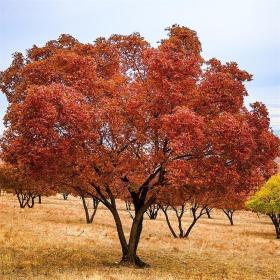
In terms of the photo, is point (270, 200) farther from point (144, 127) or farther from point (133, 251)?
point (144, 127)

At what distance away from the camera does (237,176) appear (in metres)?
19.1

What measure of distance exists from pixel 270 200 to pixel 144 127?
38237 mm

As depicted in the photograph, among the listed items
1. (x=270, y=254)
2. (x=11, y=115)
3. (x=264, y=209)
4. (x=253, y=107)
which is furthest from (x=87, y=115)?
(x=264, y=209)

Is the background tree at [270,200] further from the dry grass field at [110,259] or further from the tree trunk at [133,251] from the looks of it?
the tree trunk at [133,251]

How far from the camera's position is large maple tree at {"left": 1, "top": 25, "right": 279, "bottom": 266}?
17.9 metres

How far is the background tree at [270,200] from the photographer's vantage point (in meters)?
53.2

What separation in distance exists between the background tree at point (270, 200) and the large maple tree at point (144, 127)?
34.0m

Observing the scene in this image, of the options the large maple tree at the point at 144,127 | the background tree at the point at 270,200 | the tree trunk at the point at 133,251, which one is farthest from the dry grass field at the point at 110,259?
the background tree at the point at 270,200

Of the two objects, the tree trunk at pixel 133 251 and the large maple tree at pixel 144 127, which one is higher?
the large maple tree at pixel 144 127

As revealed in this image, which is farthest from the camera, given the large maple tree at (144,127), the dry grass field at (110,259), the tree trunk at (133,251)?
the tree trunk at (133,251)

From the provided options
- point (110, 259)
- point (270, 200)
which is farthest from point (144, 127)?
point (270, 200)

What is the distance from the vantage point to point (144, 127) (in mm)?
19906

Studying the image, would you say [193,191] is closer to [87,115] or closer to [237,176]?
[237,176]

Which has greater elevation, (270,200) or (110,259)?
(270,200)
